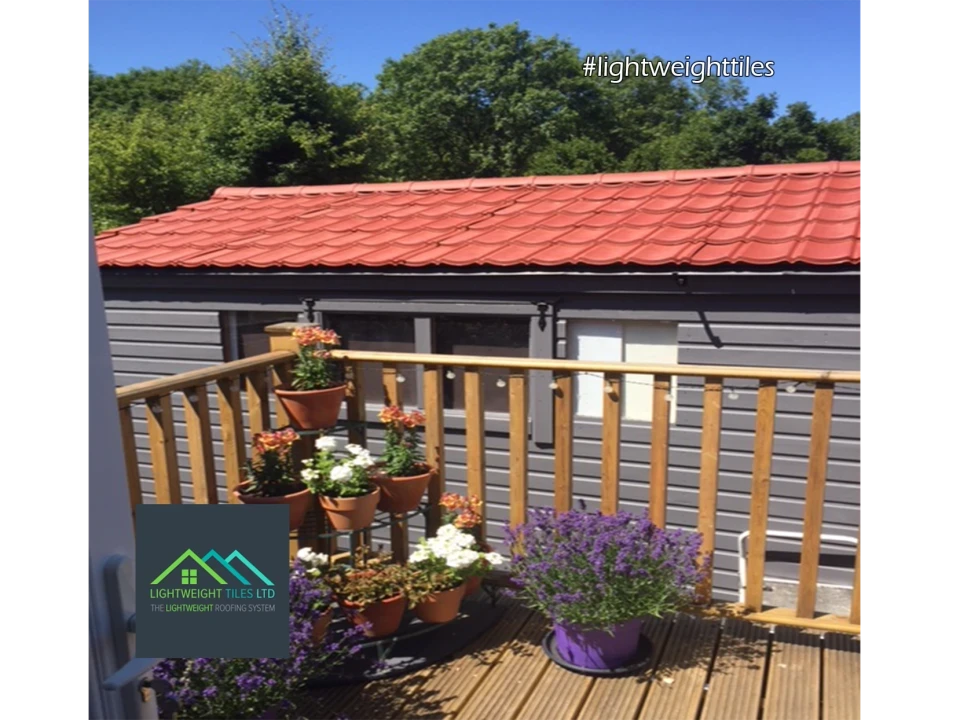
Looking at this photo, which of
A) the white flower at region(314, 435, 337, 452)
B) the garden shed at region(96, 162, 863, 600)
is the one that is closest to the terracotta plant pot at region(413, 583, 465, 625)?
the white flower at region(314, 435, 337, 452)

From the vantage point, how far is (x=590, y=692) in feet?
5.71

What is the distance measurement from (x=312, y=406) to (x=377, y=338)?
2312 mm

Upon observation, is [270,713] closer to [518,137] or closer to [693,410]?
[693,410]

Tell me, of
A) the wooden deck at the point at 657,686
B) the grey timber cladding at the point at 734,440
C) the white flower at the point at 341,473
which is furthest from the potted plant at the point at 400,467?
the grey timber cladding at the point at 734,440

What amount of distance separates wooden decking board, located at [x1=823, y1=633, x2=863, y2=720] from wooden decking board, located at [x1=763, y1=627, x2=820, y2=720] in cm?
2

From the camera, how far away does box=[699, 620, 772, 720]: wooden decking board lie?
1665 mm

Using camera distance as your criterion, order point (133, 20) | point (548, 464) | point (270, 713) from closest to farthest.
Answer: point (270, 713) < point (133, 20) < point (548, 464)

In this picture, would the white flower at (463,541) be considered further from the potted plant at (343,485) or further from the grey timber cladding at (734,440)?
the grey timber cladding at (734,440)

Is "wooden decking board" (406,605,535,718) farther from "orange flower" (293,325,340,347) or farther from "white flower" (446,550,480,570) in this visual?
"orange flower" (293,325,340,347)

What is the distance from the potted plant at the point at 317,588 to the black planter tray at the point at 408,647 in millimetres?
101

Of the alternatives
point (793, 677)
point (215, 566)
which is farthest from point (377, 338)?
point (215, 566)

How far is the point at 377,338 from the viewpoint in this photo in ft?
14.8
